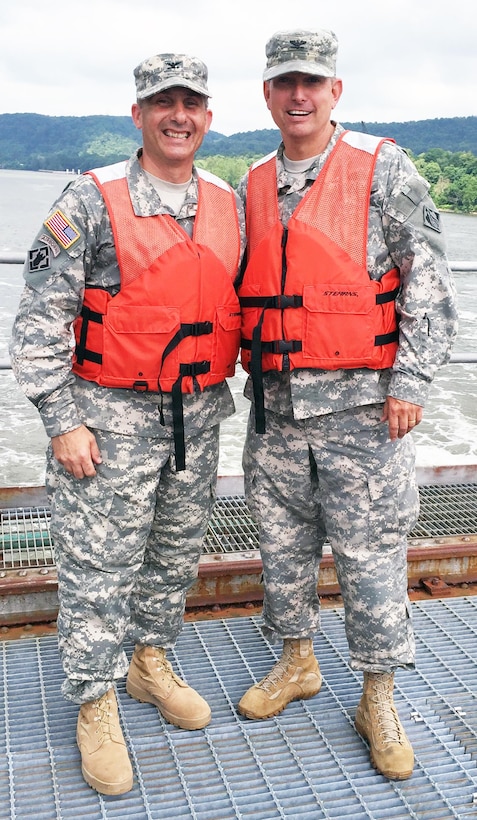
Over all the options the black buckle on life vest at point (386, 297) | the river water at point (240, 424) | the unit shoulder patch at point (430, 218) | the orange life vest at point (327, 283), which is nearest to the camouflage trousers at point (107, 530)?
the orange life vest at point (327, 283)

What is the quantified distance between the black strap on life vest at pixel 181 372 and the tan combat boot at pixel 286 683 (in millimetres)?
793

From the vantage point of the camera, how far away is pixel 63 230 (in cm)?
205

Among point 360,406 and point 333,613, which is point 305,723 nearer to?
point 333,613

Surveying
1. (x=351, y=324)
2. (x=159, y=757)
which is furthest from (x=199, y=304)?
(x=159, y=757)

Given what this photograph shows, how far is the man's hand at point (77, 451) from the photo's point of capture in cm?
215

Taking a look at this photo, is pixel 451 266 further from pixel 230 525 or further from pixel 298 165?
pixel 230 525

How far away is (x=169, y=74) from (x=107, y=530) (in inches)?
48.7

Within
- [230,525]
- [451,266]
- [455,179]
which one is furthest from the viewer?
[455,179]

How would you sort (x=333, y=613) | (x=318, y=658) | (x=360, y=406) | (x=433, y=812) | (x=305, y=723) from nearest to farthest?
(x=433, y=812) < (x=360, y=406) < (x=305, y=723) < (x=318, y=658) < (x=333, y=613)

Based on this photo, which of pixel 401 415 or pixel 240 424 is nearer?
pixel 401 415

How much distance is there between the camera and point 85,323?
2170 millimetres

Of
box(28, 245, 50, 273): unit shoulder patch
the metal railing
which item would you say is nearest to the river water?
the metal railing

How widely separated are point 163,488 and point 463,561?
1.49 m

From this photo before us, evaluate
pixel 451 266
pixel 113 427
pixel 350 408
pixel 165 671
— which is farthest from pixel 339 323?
pixel 165 671
